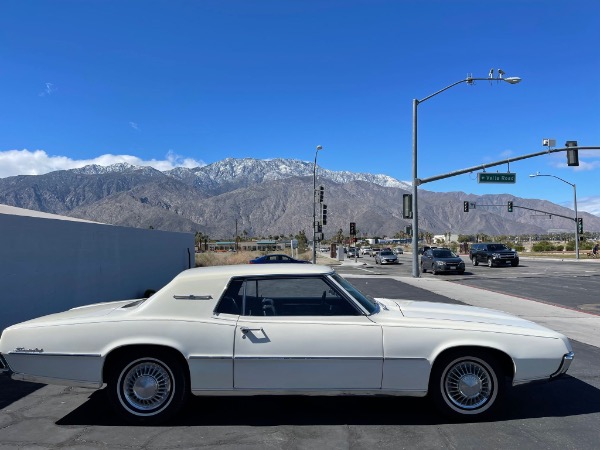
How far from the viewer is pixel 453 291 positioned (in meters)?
18.2

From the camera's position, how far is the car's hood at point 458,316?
4.95m

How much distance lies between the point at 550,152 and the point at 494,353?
73.7 feet

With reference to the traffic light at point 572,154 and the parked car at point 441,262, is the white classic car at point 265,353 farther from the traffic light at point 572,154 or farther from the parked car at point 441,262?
the parked car at point 441,262

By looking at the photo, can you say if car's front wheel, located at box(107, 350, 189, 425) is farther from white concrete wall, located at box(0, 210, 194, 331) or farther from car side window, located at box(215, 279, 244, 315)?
white concrete wall, located at box(0, 210, 194, 331)

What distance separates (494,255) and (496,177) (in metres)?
11.8

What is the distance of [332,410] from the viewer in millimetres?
5176

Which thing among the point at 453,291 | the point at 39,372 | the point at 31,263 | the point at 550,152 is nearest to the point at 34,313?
the point at 31,263

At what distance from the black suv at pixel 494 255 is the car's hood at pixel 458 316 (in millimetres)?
33519

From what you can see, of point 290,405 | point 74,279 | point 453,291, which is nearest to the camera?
point 290,405

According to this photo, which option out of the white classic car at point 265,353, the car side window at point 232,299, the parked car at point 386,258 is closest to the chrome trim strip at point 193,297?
the white classic car at point 265,353

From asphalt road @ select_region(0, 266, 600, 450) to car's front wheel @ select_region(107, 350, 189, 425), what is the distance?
0.46 ft

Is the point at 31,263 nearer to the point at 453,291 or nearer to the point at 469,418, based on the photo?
the point at 469,418

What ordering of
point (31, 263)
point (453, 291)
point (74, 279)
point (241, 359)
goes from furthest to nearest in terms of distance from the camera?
point (453, 291), point (74, 279), point (31, 263), point (241, 359)

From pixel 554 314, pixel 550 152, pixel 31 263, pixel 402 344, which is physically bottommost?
pixel 554 314
